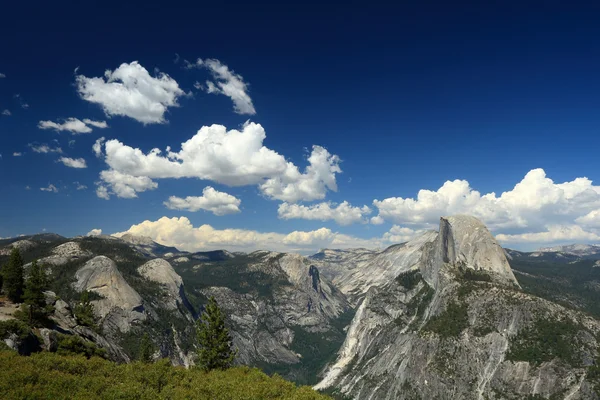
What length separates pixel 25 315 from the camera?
1874 inches

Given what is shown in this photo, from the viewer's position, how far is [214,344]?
213 ft

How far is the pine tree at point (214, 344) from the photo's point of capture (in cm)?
6294

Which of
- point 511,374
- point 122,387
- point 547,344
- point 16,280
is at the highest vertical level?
point 16,280

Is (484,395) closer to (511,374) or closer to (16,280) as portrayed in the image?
(511,374)

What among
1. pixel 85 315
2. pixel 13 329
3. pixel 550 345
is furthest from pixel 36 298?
pixel 550 345

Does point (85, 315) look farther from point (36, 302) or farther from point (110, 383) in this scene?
point (110, 383)

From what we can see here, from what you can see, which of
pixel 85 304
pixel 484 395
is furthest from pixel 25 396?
pixel 484 395

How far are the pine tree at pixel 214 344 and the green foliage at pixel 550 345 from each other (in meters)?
199

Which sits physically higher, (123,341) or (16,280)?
(16,280)

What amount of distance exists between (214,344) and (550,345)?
683 ft

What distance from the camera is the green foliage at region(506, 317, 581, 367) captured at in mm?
183250

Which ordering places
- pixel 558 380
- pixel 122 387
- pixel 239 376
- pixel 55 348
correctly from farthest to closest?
pixel 558 380 < pixel 55 348 < pixel 239 376 < pixel 122 387

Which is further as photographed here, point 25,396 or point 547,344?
point 547,344

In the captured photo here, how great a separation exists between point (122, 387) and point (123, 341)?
20647 cm
